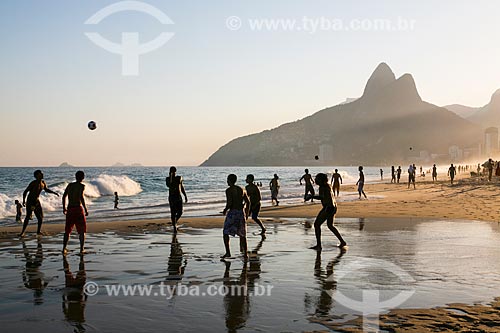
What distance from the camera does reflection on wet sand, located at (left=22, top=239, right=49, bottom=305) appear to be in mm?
8112

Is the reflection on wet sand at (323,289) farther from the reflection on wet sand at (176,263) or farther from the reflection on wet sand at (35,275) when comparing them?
the reflection on wet sand at (35,275)

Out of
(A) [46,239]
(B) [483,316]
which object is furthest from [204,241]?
(B) [483,316]

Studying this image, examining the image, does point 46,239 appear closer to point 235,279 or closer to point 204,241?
point 204,241

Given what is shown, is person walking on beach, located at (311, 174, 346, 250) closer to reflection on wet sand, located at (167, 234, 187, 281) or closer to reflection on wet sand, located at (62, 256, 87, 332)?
reflection on wet sand, located at (167, 234, 187, 281)

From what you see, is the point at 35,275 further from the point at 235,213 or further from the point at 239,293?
the point at 235,213

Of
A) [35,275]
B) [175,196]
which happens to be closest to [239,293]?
[35,275]

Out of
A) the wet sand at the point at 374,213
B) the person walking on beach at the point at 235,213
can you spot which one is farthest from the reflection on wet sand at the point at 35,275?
the wet sand at the point at 374,213

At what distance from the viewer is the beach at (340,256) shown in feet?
21.9

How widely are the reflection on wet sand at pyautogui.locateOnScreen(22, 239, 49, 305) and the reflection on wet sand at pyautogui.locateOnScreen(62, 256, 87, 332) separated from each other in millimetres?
373

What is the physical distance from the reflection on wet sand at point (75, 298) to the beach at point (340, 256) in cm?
13

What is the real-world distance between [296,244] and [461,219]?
9473 mm

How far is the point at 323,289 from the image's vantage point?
8.32 meters

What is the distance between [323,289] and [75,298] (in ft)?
12.8

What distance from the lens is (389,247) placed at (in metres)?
13.1
